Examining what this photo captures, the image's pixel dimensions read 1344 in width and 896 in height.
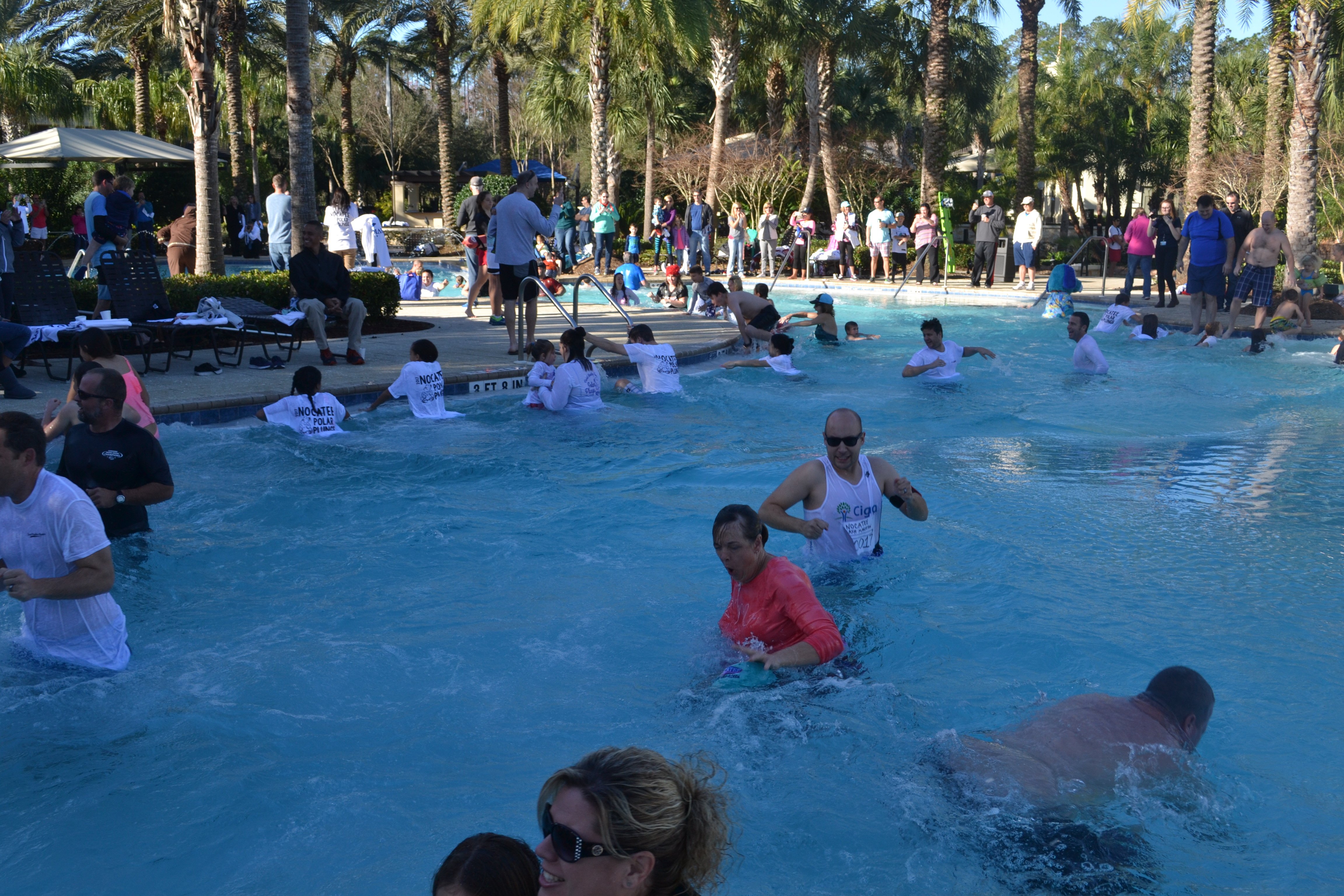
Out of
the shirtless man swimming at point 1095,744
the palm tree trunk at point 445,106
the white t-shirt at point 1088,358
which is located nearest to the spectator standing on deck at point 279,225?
the white t-shirt at point 1088,358

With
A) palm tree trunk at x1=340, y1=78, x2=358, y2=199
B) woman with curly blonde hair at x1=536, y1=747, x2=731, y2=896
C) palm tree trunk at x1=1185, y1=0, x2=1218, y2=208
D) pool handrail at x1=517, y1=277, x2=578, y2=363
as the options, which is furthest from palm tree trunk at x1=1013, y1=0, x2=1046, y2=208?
woman with curly blonde hair at x1=536, y1=747, x2=731, y2=896

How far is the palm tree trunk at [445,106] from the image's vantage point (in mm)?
37250

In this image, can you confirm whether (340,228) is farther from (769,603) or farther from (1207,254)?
(769,603)

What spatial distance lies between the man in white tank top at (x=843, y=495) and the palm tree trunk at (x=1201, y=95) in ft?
67.0

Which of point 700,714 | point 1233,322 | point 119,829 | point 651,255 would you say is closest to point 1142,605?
point 700,714

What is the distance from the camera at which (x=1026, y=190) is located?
93.4 feet

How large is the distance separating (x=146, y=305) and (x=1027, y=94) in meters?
23.5

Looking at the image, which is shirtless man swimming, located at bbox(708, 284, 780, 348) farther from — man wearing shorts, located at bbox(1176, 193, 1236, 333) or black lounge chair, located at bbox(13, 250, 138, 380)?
black lounge chair, located at bbox(13, 250, 138, 380)

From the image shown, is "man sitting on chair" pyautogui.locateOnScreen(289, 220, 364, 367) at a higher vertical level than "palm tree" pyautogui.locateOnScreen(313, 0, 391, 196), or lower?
lower

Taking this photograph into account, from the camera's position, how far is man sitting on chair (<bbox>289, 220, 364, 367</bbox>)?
12.5 meters

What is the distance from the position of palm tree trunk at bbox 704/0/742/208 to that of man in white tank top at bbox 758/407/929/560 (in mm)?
26070

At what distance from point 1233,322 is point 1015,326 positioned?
3686 mm

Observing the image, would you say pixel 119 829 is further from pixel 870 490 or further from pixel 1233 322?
pixel 1233 322

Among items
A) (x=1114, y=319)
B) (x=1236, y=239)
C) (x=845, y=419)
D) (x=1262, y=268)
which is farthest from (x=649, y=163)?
(x=845, y=419)
